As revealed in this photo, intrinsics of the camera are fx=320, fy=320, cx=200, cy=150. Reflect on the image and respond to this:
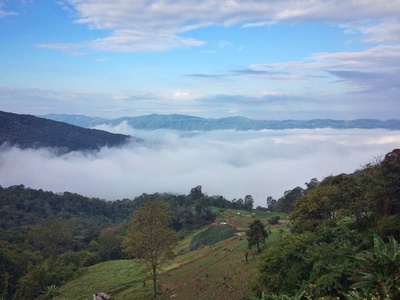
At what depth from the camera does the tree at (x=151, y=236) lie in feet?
78.5

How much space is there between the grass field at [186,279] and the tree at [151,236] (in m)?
1.40

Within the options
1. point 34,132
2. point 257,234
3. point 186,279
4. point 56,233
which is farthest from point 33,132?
point 257,234

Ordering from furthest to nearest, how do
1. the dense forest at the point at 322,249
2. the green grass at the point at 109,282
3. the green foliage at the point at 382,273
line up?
the green grass at the point at 109,282 → the dense forest at the point at 322,249 → the green foliage at the point at 382,273

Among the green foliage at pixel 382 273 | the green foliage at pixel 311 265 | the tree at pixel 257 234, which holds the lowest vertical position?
the tree at pixel 257 234

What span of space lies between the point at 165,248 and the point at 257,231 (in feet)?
26.7

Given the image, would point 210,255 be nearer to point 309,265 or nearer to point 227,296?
point 227,296

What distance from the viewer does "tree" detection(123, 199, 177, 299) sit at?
78.5ft

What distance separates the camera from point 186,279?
→ 2827cm

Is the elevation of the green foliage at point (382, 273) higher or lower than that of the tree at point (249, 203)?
higher

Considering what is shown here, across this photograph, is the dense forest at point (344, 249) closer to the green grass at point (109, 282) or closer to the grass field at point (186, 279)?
the grass field at point (186, 279)

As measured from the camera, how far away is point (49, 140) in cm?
18825

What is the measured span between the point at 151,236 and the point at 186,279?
22.9ft

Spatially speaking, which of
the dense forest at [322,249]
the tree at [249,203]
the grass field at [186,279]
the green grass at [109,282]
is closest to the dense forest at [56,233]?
the tree at [249,203]

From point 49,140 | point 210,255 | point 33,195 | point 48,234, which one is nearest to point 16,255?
point 48,234
